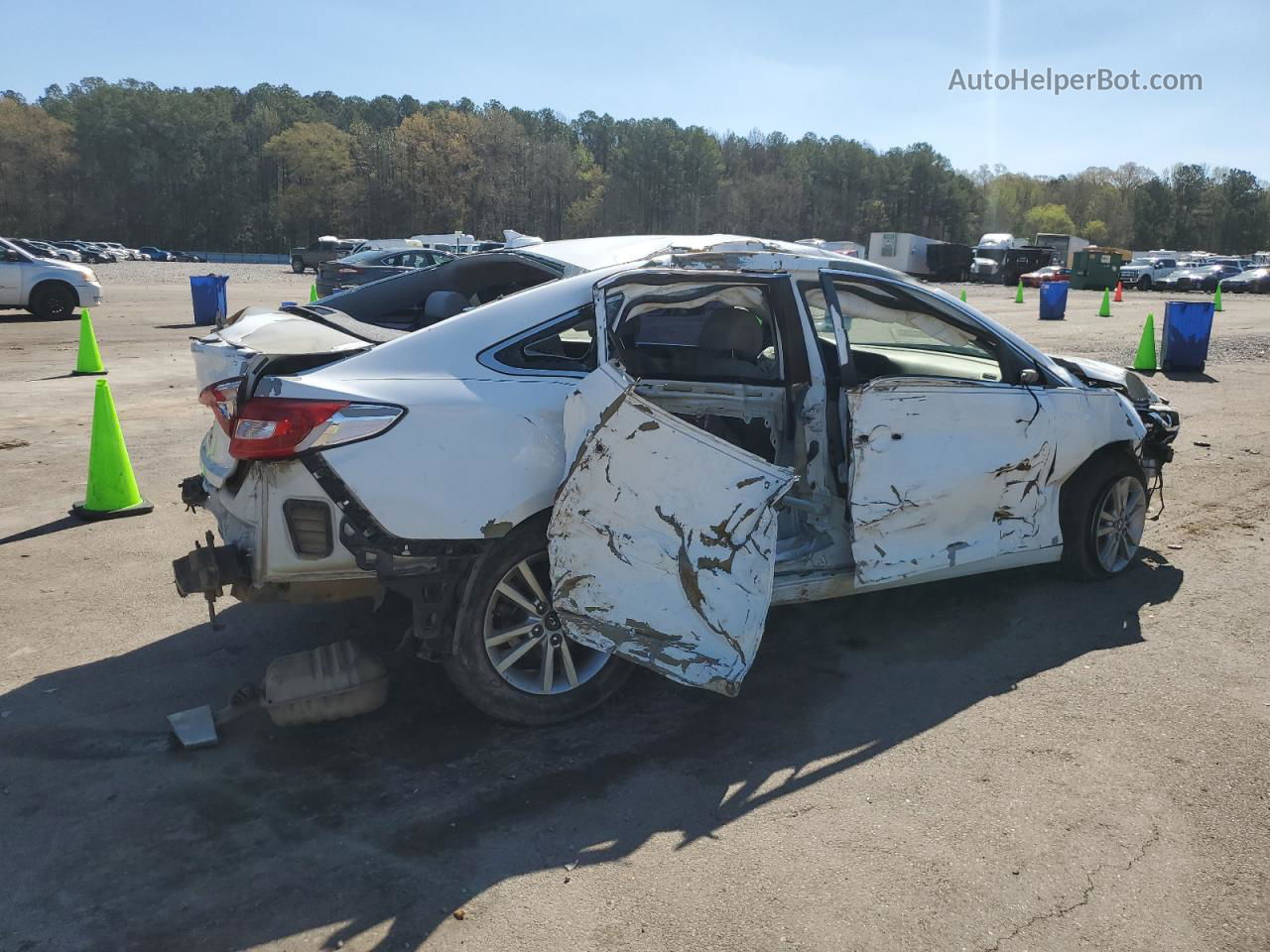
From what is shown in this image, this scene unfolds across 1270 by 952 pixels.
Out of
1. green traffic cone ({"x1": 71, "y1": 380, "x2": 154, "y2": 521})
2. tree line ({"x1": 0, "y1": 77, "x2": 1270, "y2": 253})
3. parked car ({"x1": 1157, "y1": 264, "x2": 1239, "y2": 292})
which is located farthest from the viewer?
tree line ({"x1": 0, "y1": 77, "x2": 1270, "y2": 253})

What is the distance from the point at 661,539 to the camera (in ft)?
12.4

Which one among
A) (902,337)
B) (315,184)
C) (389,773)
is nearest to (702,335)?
(902,337)

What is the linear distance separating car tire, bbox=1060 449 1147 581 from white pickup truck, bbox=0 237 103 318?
19293 mm

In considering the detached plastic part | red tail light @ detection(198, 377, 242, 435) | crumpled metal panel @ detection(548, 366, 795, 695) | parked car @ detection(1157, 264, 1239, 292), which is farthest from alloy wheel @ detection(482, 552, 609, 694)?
parked car @ detection(1157, 264, 1239, 292)

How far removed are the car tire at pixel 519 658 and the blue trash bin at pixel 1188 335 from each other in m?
13.3

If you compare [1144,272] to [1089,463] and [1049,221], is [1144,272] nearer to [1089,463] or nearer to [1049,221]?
[1089,463]

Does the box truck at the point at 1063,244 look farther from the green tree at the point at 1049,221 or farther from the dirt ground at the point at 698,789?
the dirt ground at the point at 698,789

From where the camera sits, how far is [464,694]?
12.7 feet

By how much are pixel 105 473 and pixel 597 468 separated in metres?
4.37

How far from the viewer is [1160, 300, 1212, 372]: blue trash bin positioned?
1448 centimetres

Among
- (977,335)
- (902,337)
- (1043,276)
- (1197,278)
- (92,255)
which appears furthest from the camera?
(92,255)

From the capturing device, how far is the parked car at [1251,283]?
47219 mm

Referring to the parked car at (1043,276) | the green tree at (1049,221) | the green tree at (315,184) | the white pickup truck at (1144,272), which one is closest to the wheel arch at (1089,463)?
the parked car at (1043,276)

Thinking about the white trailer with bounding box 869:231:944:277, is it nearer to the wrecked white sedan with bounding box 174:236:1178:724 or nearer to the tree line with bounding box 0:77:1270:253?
the tree line with bounding box 0:77:1270:253
